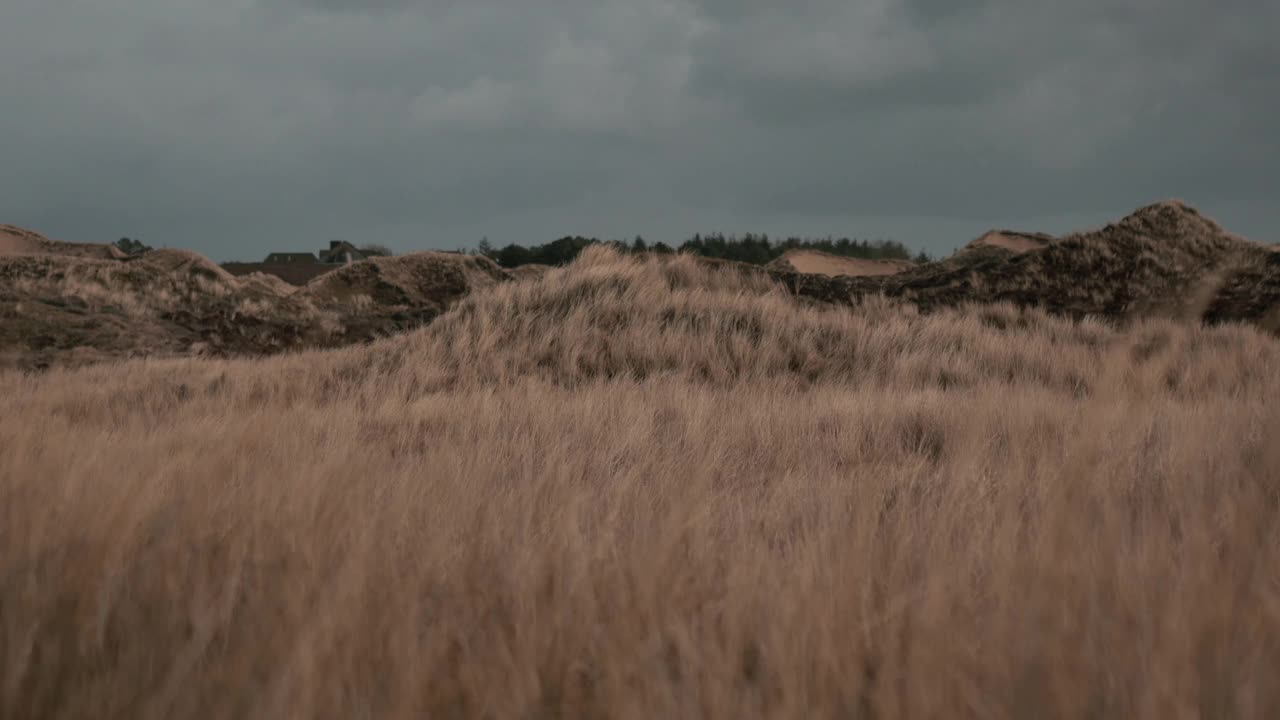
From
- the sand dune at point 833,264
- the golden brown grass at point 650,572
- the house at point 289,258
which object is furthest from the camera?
the house at point 289,258

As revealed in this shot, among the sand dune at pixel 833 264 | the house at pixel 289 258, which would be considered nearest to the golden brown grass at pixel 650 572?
the sand dune at pixel 833 264

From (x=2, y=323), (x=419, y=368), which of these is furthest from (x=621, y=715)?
(x=2, y=323)

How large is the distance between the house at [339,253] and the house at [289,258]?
0.67 meters

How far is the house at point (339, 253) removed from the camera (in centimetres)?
4506

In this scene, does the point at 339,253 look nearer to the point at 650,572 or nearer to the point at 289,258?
the point at 289,258

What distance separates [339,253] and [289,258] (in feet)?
8.47

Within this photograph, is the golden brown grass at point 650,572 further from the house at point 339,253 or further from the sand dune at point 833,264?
the house at point 339,253

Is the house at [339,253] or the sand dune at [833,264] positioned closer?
the sand dune at [833,264]

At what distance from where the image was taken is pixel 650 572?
173 cm

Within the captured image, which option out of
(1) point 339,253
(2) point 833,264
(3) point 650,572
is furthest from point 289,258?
(3) point 650,572

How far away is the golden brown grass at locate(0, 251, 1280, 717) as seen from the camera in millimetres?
1333

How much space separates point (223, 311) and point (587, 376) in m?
12.6

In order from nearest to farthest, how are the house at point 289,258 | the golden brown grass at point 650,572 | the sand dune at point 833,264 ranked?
the golden brown grass at point 650,572 < the sand dune at point 833,264 < the house at point 289,258

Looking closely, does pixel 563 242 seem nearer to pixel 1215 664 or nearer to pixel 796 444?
pixel 796 444
